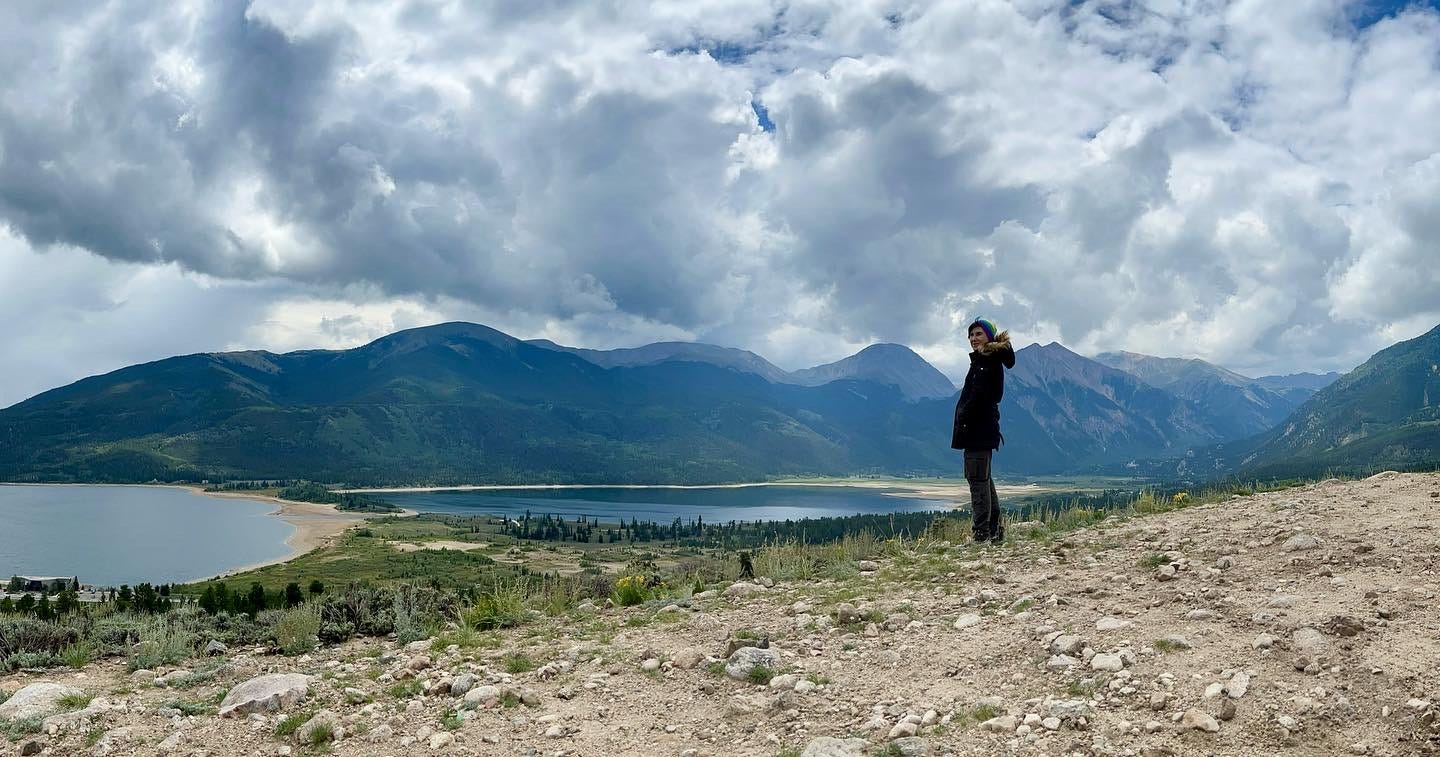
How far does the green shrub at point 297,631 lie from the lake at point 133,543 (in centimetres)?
11291

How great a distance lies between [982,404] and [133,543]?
17143 centimetres

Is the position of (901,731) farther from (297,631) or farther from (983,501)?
(983,501)

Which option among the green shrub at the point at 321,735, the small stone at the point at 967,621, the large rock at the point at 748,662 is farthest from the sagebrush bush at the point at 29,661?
the small stone at the point at 967,621

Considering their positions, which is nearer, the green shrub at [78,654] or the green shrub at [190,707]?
the green shrub at [190,707]

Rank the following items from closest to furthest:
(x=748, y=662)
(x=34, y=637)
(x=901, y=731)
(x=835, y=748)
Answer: (x=835, y=748) < (x=901, y=731) < (x=748, y=662) < (x=34, y=637)

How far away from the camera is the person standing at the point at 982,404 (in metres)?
13.5

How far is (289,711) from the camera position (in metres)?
7.23

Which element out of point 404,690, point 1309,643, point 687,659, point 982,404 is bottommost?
point 404,690

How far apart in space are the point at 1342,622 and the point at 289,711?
873cm

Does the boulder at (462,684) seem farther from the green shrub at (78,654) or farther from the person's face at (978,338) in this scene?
the person's face at (978,338)

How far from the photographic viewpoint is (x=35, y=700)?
7.57 meters

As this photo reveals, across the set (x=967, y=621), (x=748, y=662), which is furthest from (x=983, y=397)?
(x=748, y=662)

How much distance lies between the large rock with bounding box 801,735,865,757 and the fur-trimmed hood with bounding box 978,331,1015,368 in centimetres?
899

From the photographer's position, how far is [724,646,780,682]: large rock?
730cm
